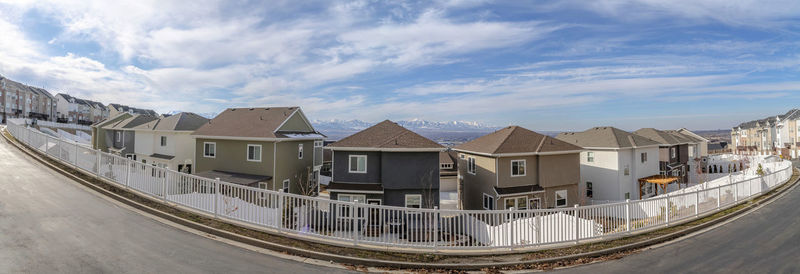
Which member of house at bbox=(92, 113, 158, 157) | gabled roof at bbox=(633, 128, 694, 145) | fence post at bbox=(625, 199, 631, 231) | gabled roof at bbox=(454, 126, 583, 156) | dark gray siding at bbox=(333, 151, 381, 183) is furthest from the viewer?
gabled roof at bbox=(633, 128, 694, 145)

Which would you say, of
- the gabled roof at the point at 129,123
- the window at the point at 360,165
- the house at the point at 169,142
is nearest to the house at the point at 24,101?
the gabled roof at the point at 129,123

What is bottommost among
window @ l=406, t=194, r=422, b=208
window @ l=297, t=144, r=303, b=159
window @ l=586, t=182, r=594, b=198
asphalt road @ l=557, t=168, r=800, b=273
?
window @ l=586, t=182, r=594, b=198

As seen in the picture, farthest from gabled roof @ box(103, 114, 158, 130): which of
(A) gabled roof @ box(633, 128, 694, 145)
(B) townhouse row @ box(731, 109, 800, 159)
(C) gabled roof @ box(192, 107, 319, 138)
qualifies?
(B) townhouse row @ box(731, 109, 800, 159)

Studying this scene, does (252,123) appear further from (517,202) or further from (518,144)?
(517,202)

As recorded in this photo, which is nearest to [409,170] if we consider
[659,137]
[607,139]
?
[607,139]

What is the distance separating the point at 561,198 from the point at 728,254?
618 inches

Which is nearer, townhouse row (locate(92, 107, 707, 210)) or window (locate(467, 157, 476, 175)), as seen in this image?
townhouse row (locate(92, 107, 707, 210))

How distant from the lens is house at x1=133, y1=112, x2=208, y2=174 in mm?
31016

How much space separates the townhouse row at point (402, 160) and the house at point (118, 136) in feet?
0.75

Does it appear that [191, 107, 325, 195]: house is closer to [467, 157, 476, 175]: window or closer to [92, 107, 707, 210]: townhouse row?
[92, 107, 707, 210]: townhouse row

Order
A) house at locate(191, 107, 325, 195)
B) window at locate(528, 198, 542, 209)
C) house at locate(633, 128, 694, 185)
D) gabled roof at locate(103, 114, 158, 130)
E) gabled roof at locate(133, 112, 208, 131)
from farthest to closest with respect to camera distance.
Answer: gabled roof at locate(103, 114, 158, 130), house at locate(633, 128, 694, 185), gabled roof at locate(133, 112, 208, 131), house at locate(191, 107, 325, 195), window at locate(528, 198, 542, 209)

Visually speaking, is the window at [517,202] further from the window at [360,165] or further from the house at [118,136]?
the house at [118,136]

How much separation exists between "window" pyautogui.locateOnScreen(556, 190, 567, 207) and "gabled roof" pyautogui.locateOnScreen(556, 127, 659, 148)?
845 cm

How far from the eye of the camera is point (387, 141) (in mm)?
21734
